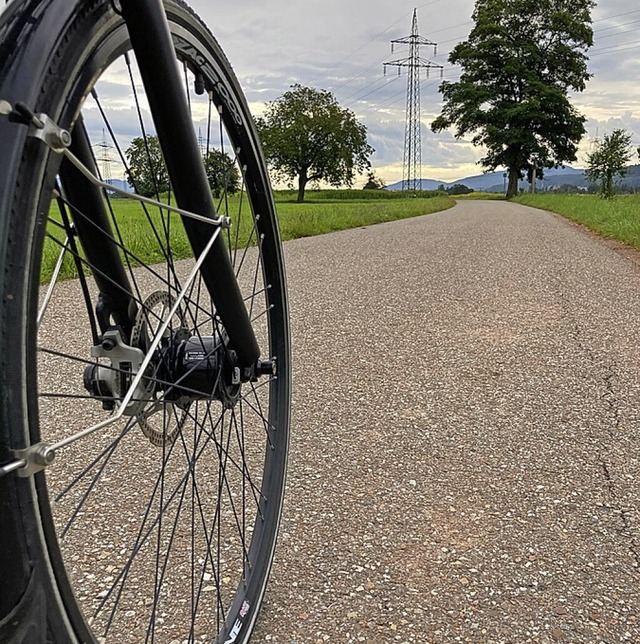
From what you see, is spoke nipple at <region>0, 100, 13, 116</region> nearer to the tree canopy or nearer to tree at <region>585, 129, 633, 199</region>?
the tree canopy

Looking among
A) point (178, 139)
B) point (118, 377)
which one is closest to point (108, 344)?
point (118, 377)

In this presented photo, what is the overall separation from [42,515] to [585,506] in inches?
70.5

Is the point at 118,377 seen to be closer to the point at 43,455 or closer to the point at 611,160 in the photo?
the point at 43,455

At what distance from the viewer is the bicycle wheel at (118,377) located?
2.03 feet

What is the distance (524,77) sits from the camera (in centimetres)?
4250

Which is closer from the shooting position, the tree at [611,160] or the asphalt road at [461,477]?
the asphalt road at [461,477]

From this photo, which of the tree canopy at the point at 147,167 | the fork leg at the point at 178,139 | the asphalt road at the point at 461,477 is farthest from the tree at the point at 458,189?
the fork leg at the point at 178,139

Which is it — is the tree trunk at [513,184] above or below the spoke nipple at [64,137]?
above

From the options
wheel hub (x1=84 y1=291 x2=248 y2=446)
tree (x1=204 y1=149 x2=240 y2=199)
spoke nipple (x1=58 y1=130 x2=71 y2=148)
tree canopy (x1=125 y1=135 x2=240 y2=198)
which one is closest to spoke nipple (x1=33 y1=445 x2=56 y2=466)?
spoke nipple (x1=58 y1=130 x2=71 y2=148)

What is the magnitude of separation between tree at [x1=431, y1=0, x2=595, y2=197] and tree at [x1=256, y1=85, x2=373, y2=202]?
9072 millimetres

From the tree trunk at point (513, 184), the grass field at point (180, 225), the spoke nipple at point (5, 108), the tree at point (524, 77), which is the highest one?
the tree at point (524, 77)

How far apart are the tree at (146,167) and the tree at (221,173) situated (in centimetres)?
20

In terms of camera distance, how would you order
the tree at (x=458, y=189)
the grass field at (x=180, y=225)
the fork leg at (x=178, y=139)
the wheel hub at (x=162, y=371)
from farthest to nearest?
the tree at (x=458, y=189), the grass field at (x=180, y=225), the wheel hub at (x=162, y=371), the fork leg at (x=178, y=139)

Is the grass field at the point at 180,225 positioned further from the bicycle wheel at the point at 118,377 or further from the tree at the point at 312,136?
the tree at the point at 312,136
